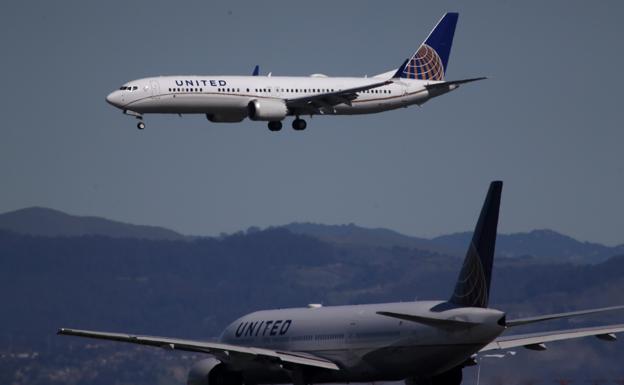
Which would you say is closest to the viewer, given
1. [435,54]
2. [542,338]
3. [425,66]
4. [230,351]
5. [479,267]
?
[479,267]

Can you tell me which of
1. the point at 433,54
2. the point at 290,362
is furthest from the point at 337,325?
the point at 433,54

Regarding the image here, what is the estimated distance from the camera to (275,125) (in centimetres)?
8881

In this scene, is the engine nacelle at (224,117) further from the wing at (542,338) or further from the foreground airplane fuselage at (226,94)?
the wing at (542,338)

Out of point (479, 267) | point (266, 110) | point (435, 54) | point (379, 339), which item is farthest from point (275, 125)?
point (479, 267)

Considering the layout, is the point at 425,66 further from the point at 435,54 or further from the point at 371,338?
the point at 371,338

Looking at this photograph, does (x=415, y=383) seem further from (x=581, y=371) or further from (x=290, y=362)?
(x=581, y=371)

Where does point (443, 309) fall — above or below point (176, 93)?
below

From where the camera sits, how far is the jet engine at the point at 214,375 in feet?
193

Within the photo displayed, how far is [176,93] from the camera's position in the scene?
87.8 m

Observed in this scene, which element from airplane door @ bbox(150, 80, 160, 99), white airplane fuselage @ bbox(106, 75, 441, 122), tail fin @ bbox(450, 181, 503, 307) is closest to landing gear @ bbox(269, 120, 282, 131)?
white airplane fuselage @ bbox(106, 75, 441, 122)

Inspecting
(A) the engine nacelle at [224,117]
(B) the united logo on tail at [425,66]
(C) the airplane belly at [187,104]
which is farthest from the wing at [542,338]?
(B) the united logo on tail at [425,66]

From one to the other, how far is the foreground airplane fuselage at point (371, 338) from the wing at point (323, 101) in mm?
27579

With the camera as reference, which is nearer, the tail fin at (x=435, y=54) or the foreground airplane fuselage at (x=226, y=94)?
the foreground airplane fuselage at (x=226, y=94)

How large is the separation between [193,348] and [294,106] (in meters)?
36.7
